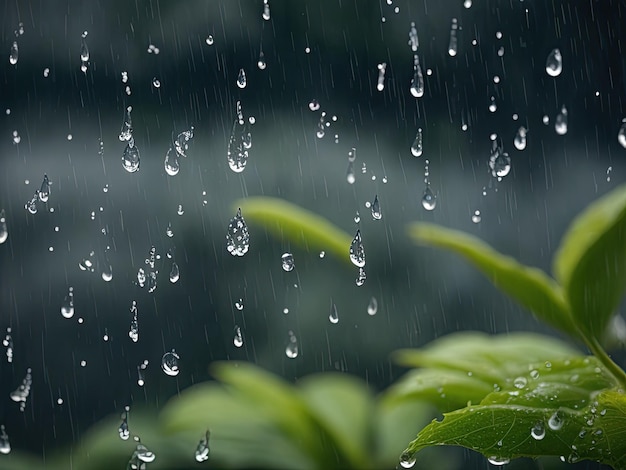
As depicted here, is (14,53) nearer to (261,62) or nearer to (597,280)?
(261,62)

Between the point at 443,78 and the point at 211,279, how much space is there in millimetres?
580

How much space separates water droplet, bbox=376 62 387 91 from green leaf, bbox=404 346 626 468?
952 mm

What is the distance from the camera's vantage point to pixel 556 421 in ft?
1.11

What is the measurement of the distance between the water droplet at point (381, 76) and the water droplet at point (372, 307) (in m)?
0.40

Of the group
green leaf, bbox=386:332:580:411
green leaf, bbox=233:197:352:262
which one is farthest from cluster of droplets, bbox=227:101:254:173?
green leaf, bbox=386:332:580:411

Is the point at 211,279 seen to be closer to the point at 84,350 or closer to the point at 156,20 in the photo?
the point at 84,350

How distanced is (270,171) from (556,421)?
3.45ft

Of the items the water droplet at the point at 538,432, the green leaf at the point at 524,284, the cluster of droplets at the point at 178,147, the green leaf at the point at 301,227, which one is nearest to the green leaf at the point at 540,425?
the water droplet at the point at 538,432

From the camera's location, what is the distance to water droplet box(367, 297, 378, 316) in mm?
1307

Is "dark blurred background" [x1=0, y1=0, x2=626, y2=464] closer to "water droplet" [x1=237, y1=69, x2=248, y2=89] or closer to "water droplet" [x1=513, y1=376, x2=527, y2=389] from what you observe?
"water droplet" [x1=237, y1=69, x2=248, y2=89]

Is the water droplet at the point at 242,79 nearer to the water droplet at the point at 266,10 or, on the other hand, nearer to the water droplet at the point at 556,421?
the water droplet at the point at 266,10

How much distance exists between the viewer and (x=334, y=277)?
1.36m

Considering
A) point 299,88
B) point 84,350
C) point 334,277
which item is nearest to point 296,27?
point 299,88

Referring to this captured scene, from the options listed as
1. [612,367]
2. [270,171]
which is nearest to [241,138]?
[270,171]
